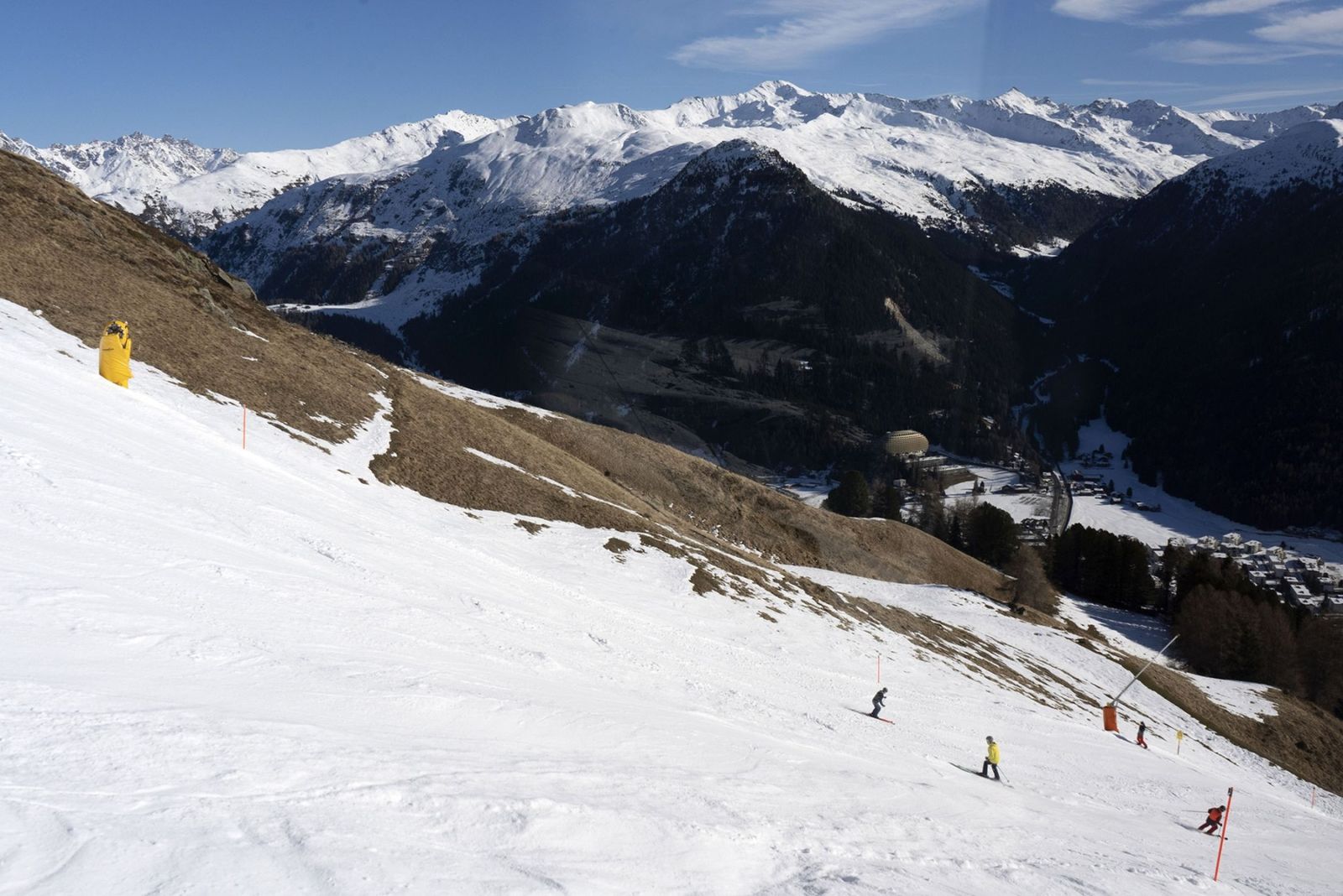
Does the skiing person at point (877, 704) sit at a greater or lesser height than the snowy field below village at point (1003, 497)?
lesser

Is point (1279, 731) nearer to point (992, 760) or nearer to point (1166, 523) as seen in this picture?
point (992, 760)

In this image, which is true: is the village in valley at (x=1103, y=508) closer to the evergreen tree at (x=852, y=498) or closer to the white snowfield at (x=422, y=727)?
the evergreen tree at (x=852, y=498)

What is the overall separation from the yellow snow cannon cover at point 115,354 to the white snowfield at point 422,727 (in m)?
0.57

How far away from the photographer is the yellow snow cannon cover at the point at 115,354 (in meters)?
28.6

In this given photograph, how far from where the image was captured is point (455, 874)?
26.4 feet

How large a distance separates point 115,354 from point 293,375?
37.7 ft

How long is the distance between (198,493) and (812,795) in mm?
16777

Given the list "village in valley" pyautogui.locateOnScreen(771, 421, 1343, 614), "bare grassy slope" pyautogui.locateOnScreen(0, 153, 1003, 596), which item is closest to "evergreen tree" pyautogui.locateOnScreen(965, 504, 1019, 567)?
"village in valley" pyautogui.locateOnScreen(771, 421, 1343, 614)

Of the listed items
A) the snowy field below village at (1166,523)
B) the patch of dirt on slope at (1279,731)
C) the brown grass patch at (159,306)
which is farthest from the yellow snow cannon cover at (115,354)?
the snowy field below village at (1166,523)

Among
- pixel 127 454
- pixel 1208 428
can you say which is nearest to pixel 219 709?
pixel 127 454

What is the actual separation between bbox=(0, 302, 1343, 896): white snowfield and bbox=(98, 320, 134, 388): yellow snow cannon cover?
Answer: 1.86 feet

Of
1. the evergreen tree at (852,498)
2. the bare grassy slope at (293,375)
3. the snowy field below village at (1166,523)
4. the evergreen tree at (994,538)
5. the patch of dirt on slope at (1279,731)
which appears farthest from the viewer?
the snowy field below village at (1166,523)

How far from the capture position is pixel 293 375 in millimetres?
40125

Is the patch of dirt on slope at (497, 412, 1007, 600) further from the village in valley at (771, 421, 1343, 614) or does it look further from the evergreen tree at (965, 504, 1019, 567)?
the village in valley at (771, 421, 1343, 614)
